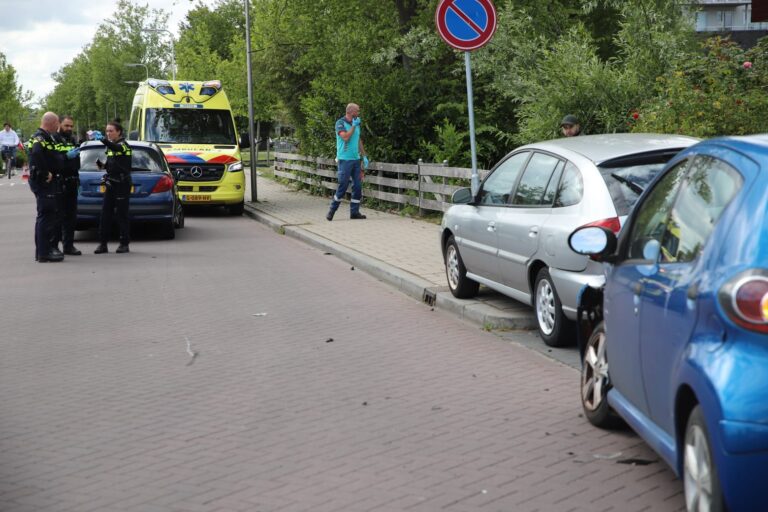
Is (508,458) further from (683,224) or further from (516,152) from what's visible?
(516,152)

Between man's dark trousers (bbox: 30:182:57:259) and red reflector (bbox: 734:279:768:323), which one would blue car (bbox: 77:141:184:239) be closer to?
man's dark trousers (bbox: 30:182:57:259)

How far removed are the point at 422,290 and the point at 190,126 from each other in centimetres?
1378

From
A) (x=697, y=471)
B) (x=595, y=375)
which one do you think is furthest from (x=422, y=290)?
(x=697, y=471)

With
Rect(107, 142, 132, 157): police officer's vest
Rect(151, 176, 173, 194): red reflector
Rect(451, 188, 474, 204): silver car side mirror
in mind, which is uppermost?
Rect(107, 142, 132, 157): police officer's vest

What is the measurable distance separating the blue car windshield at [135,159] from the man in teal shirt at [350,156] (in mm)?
3246

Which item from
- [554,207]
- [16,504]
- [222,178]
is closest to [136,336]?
[554,207]

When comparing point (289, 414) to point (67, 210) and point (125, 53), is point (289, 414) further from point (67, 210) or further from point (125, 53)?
point (125, 53)

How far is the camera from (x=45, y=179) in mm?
14266

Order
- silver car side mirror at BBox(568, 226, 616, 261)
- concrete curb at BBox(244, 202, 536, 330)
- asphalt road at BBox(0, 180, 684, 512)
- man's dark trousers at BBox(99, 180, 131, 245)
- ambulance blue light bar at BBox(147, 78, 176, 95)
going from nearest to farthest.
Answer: asphalt road at BBox(0, 180, 684, 512) → silver car side mirror at BBox(568, 226, 616, 261) → concrete curb at BBox(244, 202, 536, 330) → man's dark trousers at BBox(99, 180, 131, 245) → ambulance blue light bar at BBox(147, 78, 176, 95)

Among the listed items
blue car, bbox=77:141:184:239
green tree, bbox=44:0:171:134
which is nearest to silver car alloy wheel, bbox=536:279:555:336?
blue car, bbox=77:141:184:239

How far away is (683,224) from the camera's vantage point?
4.29 meters

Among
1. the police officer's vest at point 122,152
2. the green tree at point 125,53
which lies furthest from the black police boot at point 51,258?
the green tree at point 125,53

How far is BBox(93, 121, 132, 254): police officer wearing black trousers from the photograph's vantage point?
15297mm

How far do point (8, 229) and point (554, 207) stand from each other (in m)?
14.6
